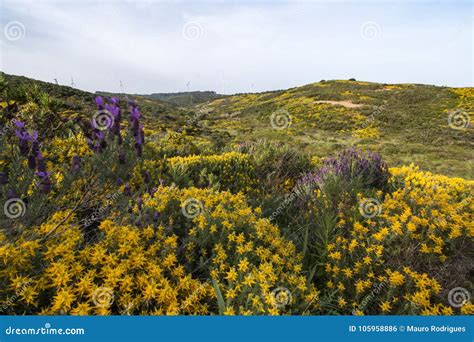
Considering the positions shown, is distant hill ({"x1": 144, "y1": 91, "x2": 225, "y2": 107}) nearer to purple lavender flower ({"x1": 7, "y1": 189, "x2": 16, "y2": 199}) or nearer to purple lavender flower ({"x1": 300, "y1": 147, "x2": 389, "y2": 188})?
purple lavender flower ({"x1": 300, "y1": 147, "x2": 389, "y2": 188})

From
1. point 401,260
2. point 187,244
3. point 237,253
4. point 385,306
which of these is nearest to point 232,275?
point 237,253

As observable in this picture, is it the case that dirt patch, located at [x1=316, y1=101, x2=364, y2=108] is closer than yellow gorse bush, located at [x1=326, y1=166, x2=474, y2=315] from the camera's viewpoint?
No

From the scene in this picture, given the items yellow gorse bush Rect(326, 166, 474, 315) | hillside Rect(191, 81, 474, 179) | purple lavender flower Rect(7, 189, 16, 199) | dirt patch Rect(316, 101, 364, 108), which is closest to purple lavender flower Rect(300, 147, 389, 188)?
yellow gorse bush Rect(326, 166, 474, 315)

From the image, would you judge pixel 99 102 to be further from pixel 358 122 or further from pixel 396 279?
pixel 358 122

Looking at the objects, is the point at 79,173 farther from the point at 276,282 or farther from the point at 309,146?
the point at 309,146

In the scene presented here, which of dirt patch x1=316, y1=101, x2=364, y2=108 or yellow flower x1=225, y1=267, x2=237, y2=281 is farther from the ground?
dirt patch x1=316, y1=101, x2=364, y2=108

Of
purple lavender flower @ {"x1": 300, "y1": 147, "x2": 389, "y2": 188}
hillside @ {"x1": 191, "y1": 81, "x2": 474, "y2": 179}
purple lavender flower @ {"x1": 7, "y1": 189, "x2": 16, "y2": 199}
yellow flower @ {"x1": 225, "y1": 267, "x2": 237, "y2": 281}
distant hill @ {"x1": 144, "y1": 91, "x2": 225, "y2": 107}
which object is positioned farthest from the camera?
distant hill @ {"x1": 144, "y1": 91, "x2": 225, "y2": 107}

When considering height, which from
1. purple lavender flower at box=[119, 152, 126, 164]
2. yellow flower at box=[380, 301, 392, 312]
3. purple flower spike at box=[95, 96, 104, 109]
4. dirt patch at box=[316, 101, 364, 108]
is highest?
dirt patch at box=[316, 101, 364, 108]

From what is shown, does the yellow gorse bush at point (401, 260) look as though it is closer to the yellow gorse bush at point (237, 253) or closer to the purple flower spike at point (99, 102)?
the yellow gorse bush at point (237, 253)

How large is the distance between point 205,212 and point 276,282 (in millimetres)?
1000

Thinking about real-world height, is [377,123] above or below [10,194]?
above

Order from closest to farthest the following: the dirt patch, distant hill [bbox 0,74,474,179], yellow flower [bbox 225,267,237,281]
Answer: yellow flower [bbox 225,267,237,281] < distant hill [bbox 0,74,474,179] < the dirt patch

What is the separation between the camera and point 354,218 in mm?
3494

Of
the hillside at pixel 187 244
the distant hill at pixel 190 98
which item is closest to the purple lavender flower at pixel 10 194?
the hillside at pixel 187 244
